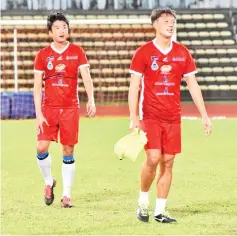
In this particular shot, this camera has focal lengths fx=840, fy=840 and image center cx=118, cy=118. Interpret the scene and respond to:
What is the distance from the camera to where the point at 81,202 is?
26.1 ft

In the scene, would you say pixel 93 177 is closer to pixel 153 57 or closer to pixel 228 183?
pixel 228 183

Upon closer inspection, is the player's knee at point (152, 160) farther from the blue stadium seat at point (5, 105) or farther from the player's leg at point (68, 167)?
the blue stadium seat at point (5, 105)

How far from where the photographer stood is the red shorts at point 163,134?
22.4ft

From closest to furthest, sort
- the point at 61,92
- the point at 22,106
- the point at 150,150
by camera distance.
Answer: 1. the point at 150,150
2. the point at 61,92
3. the point at 22,106

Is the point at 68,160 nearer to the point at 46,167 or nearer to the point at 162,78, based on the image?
the point at 46,167

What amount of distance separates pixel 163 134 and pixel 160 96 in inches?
12.4

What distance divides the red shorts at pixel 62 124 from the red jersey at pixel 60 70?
0.19ft

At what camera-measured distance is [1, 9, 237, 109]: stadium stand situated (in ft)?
87.6

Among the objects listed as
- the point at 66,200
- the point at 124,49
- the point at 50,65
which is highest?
the point at 50,65

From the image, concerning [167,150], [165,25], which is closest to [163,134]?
[167,150]

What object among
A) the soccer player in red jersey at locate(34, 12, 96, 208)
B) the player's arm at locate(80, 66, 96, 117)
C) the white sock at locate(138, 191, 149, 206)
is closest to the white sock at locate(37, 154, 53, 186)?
the soccer player in red jersey at locate(34, 12, 96, 208)

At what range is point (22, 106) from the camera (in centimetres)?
2006

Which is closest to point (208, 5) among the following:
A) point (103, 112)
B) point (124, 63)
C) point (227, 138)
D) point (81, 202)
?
point (124, 63)

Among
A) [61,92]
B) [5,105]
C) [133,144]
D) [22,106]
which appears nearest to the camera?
[133,144]
